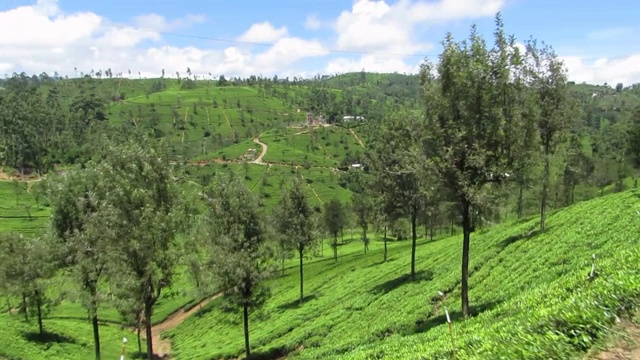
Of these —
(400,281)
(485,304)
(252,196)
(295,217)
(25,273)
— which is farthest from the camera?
(295,217)

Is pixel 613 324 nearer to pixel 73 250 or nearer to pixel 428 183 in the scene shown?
pixel 428 183

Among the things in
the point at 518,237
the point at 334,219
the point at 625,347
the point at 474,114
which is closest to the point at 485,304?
the point at 474,114

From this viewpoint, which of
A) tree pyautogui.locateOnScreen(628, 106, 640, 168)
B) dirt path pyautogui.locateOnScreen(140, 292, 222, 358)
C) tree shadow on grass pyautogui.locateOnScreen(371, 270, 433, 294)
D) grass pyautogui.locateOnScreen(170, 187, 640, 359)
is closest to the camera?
grass pyautogui.locateOnScreen(170, 187, 640, 359)

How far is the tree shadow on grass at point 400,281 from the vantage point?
1607 inches

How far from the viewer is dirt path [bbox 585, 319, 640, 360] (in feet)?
26.0

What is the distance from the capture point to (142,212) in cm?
2828

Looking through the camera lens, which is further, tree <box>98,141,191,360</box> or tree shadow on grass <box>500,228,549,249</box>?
tree shadow on grass <box>500,228,549,249</box>

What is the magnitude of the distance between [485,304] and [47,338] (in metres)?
42.6

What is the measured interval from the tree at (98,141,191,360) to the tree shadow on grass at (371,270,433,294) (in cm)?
2118

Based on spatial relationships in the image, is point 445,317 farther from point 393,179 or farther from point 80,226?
point 80,226

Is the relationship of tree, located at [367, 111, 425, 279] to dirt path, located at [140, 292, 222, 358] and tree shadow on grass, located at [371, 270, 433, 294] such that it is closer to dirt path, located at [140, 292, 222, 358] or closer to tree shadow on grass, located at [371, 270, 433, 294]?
tree shadow on grass, located at [371, 270, 433, 294]

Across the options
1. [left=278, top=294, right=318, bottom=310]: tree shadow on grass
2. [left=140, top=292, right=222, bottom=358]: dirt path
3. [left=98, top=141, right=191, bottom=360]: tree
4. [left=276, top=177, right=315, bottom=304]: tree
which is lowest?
[left=140, top=292, right=222, bottom=358]: dirt path

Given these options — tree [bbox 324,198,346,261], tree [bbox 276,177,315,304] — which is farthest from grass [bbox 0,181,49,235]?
tree [bbox 276,177,315,304]

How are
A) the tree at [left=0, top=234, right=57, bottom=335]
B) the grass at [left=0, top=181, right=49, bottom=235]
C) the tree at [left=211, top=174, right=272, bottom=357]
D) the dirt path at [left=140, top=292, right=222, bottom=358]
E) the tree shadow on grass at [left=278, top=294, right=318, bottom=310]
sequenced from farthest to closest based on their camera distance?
the grass at [left=0, top=181, right=49, bottom=235] < the dirt path at [left=140, top=292, right=222, bottom=358] < the tree shadow on grass at [left=278, top=294, right=318, bottom=310] < the tree at [left=0, top=234, right=57, bottom=335] < the tree at [left=211, top=174, right=272, bottom=357]
